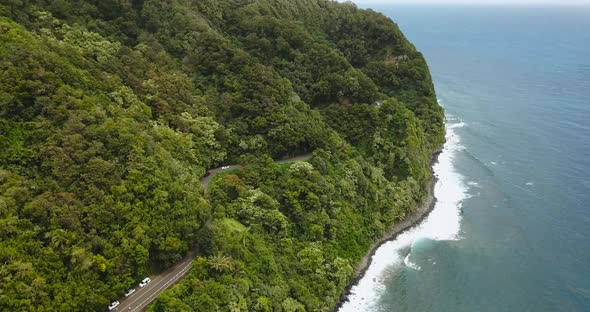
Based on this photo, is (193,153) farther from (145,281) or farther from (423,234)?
(423,234)

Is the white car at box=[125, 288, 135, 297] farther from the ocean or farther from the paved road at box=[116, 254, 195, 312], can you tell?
the ocean

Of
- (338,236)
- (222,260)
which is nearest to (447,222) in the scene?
(338,236)

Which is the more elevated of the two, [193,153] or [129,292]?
[193,153]

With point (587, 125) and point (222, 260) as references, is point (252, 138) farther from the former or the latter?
point (587, 125)

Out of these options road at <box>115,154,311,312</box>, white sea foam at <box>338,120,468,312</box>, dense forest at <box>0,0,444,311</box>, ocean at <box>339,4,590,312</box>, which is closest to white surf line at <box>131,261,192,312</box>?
road at <box>115,154,311,312</box>

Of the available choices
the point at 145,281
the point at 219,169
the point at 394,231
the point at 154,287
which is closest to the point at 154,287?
the point at 154,287

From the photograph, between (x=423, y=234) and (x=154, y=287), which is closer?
(x=154, y=287)
